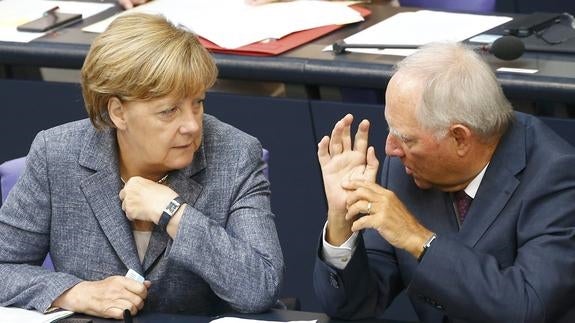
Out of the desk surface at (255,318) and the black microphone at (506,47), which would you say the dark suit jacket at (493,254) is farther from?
the black microphone at (506,47)

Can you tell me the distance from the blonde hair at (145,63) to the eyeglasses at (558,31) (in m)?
A: 1.55

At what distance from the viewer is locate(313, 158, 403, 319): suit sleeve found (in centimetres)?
303

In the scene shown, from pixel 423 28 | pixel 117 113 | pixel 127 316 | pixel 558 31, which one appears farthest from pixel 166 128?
pixel 558 31

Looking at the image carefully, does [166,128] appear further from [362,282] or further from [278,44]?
[278,44]

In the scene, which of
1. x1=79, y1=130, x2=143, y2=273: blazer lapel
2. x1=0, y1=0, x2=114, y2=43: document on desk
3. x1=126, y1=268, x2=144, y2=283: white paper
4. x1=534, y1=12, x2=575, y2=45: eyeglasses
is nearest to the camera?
x1=126, y1=268, x2=144, y2=283: white paper

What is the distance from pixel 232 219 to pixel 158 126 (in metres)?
0.29

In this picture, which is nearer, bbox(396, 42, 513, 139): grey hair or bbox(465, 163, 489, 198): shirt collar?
bbox(396, 42, 513, 139): grey hair

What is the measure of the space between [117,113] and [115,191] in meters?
0.20

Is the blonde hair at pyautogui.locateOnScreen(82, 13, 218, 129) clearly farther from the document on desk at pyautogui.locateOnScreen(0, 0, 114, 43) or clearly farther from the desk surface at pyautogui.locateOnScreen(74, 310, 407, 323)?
the document on desk at pyautogui.locateOnScreen(0, 0, 114, 43)

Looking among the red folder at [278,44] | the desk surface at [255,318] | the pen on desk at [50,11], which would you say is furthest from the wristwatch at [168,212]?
the pen on desk at [50,11]

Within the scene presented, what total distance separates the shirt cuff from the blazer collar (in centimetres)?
37

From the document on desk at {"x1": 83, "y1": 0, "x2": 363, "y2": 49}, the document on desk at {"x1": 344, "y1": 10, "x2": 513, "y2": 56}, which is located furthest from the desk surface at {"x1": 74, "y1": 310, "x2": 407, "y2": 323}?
the document on desk at {"x1": 83, "y1": 0, "x2": 363, "y2": 49}

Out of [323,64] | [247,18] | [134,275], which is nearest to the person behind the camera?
[134,275]

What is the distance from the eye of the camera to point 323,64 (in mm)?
4211
